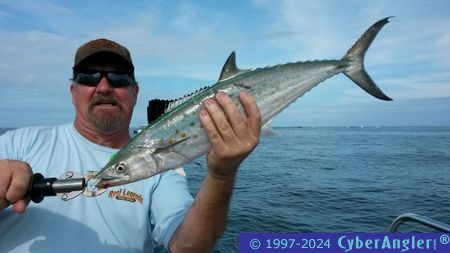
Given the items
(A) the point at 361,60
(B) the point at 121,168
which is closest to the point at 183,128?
(B) the point at 121,168

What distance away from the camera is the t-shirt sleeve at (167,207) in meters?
3.63

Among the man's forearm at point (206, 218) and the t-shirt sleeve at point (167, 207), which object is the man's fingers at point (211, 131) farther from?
the t-shirt sleeve at point (167, 207)

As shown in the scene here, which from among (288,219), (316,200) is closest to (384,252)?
(288,219)

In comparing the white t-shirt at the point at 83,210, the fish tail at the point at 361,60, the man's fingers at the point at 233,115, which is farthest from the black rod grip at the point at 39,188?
the fish tail at the point at 361,60

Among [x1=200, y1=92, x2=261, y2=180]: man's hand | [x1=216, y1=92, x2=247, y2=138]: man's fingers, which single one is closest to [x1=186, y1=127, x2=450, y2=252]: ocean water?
[x1=200, y1=92, x2=261, y2=180]: man's hand

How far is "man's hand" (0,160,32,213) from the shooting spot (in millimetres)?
2684

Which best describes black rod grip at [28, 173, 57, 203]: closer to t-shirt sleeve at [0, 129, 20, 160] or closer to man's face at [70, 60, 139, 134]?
t-shirt sleeve at [0, 129, 20, 160]

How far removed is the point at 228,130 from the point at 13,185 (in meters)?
1.66

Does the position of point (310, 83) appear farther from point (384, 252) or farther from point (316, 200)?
point (316, 200)

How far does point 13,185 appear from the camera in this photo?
2691 mm

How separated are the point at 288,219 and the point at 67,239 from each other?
13284 millimetres

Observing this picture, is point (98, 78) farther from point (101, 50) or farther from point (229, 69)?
point (229, 69)

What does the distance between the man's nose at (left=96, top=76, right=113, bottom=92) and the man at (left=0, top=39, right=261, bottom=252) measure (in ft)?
0.04

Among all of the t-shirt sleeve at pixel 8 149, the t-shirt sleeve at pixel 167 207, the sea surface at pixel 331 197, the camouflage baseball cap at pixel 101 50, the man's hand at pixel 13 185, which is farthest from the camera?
the sea surface at pixel 331 197
